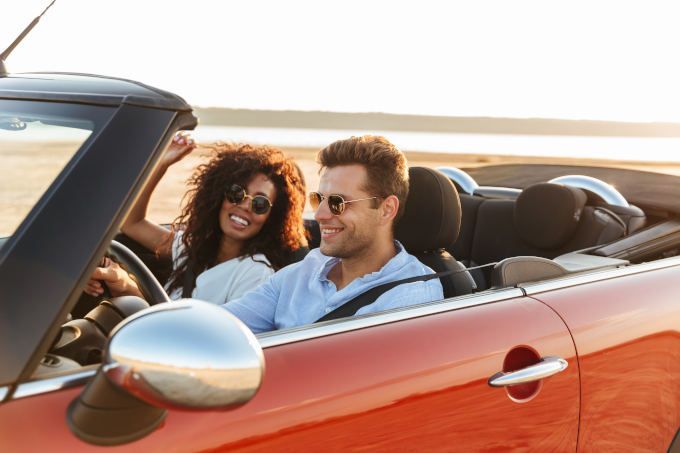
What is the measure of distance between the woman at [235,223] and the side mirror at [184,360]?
208cm

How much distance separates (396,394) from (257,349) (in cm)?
57

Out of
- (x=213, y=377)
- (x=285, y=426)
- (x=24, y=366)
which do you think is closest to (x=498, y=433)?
(x=285, y=426)

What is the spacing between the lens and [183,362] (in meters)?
1.27

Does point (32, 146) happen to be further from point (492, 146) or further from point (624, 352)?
point (492, 146)

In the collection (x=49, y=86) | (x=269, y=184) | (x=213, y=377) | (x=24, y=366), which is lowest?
(x=269, y=184)

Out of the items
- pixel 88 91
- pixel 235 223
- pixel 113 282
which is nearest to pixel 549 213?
pixel 235 223

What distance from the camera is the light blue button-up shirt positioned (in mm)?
2850

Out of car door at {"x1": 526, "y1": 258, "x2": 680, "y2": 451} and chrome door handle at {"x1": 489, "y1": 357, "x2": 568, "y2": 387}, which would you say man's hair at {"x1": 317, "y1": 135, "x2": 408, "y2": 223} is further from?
chrome door handle at {"x1": 489, "y1": 357, "x2": 568, "y2": 387}

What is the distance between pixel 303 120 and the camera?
86.9 metres

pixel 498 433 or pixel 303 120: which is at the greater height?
pixel 498 433

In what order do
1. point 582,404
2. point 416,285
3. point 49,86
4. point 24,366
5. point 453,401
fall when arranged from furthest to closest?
1. point 416,285
2. point 582,404
3. point 453,401
4. point 49,86
5. point 24,366

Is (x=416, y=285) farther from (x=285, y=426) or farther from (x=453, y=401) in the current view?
(x=285, y=426)

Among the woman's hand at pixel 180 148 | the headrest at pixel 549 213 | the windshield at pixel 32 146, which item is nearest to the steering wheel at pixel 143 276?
the windshield at pixel 32 146

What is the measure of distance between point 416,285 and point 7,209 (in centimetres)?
128
